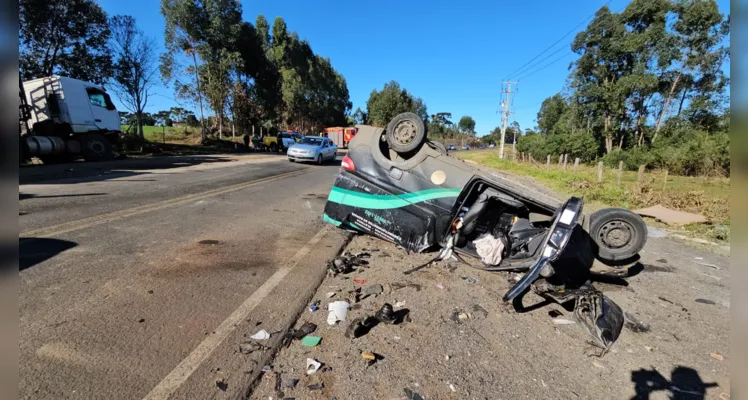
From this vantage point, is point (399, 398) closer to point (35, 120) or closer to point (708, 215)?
point (708, 215)

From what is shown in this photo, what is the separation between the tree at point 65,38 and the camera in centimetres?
1872

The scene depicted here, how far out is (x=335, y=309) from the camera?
3035mm

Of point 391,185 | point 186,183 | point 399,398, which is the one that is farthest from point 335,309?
point 186,183

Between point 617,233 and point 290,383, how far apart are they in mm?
4193

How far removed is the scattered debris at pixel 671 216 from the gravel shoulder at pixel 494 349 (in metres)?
4.56

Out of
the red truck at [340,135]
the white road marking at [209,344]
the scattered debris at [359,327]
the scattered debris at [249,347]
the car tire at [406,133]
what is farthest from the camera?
the red truck at [340,135]

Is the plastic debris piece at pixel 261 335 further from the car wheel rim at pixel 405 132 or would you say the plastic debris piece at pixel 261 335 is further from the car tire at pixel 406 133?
the car wheel rim at pixel 405 132

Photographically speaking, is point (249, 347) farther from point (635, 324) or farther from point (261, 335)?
point (635, 324)

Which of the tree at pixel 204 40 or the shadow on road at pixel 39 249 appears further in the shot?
the tree at pixel 204 40

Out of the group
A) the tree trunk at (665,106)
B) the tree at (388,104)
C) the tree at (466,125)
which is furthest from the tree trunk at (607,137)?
the tree at (466,125)

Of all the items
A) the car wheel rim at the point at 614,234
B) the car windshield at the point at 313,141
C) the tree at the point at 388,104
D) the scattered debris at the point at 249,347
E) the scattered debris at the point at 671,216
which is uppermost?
the tree at the point at 388,104

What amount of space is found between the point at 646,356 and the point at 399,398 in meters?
2.08

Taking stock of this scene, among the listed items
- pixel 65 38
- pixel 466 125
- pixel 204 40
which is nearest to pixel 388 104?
pixel 204 40

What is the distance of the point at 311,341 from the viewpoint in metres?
2.59
